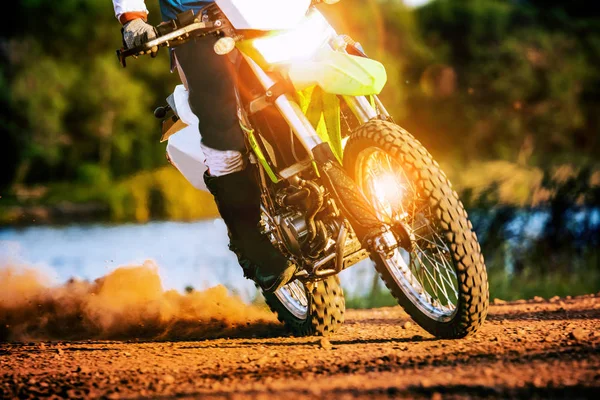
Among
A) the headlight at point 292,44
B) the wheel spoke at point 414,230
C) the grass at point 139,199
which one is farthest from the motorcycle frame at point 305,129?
the grass at point 139,199

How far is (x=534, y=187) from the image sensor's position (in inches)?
429

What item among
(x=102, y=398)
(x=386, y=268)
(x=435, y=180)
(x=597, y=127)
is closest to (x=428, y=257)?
(x=386, y=268)

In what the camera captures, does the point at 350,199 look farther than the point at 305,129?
No

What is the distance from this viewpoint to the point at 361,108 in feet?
14.8

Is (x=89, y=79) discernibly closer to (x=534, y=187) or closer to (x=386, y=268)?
(x=534, y=187)

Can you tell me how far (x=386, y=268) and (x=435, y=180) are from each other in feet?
2.53

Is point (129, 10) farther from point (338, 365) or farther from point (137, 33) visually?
point (338, 365)

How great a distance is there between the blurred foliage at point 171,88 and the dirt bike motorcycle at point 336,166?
2161cm

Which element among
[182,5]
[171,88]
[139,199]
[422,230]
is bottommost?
[422,230]

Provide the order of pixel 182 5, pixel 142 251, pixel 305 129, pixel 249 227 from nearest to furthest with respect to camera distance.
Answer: pixel 305 129
pixel 182 5
pixel 249 227
pixel 142 251

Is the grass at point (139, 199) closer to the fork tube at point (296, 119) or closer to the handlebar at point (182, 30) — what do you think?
the handlebar at point (182, 30)

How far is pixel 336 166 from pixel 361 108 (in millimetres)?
434

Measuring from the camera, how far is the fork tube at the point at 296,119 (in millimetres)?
4344

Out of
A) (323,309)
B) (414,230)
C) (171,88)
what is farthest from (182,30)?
(171,88)
